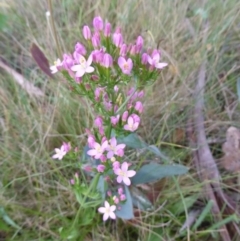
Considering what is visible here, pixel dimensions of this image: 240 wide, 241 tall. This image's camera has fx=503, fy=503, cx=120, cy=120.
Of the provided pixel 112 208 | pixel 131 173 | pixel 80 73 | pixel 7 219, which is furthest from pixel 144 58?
pixel 7 219

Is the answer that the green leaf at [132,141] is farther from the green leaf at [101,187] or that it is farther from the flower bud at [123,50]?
the flower bud at [123,50]

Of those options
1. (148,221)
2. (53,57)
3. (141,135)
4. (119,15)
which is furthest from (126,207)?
(119,15)

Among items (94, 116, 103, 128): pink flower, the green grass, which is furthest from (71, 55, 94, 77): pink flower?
the green grass

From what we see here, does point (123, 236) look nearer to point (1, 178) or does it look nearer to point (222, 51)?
point (1, 178)

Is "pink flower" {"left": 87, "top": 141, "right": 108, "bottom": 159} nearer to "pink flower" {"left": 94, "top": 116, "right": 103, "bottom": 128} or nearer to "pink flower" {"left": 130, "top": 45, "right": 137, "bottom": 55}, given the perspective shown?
"pink flower" {"left": 94, "top": 116, "right": 103, "bottom": 128}

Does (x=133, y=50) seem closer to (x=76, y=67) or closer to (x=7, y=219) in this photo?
(x=76, y=67)

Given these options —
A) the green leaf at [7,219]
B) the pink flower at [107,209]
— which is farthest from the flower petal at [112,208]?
the green leaf at [7,219]
